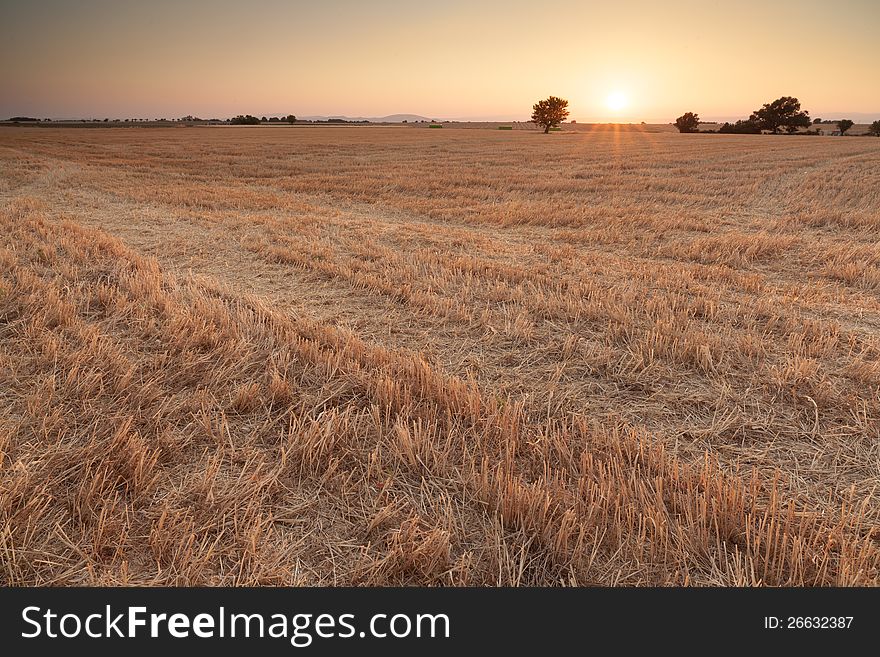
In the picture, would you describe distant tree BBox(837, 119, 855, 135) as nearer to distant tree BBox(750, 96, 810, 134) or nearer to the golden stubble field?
distant tree BBox(750, 96, 810, 134)

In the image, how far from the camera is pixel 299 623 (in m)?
2.02

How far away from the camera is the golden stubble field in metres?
2.35

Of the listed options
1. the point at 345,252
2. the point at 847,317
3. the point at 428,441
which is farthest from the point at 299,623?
the point at 345,252

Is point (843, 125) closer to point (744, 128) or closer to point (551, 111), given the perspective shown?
point (744, 128)

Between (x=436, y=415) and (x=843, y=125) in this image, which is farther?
(x=843, y=125)

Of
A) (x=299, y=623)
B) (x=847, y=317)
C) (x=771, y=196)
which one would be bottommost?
(x=299, y=623)

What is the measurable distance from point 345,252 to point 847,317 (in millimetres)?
7290

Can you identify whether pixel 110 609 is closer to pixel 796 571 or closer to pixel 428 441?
pixel 428 441

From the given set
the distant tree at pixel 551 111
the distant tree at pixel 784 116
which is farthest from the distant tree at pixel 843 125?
the distant tree at pixel 551 111

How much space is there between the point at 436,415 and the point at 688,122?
434 feet

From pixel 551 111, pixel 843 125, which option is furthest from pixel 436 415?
pixel 843 125

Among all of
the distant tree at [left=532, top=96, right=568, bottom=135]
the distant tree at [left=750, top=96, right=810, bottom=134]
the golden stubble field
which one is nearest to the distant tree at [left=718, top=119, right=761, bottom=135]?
the distant tree at [left=750, top=96, right=810, bottom=134]

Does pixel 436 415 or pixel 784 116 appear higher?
pixel 784 116

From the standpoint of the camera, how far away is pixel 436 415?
3.56m
